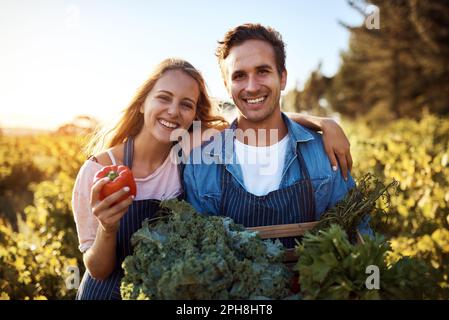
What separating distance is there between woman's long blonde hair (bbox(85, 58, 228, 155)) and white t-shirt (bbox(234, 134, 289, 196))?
0.30 meters

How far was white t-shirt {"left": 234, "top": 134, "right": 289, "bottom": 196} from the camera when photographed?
123 inches

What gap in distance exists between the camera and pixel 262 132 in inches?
132

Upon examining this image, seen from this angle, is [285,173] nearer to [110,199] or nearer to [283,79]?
[283,79]

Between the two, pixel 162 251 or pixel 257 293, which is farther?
pixel 162 251

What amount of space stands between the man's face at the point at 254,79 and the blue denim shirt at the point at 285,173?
0.91 ft

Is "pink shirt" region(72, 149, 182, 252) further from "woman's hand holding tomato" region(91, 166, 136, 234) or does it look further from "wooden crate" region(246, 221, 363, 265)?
"wooden crate" region(246, 221, 363, 265)

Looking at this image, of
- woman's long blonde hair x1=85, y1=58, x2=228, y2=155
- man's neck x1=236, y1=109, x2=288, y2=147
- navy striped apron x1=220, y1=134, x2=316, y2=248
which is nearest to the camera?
navy striped apron x1=220, y1=134, x2=316, y2=248

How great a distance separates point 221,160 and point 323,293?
135cm

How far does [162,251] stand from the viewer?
2.31 meters

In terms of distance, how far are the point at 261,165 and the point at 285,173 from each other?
0.65 feet

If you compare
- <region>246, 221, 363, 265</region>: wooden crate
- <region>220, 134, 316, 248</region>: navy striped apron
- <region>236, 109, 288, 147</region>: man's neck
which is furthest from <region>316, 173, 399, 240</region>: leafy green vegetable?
<region>236, 109, 288, 147</region>: man's neck

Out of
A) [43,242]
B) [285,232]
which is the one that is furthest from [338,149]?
[43,242]

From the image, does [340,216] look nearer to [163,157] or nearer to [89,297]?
[163,157]

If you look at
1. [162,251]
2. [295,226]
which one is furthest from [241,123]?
[162,251]
